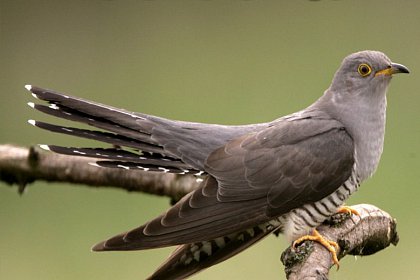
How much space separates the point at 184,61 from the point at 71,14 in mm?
889

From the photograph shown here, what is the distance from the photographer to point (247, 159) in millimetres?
4027

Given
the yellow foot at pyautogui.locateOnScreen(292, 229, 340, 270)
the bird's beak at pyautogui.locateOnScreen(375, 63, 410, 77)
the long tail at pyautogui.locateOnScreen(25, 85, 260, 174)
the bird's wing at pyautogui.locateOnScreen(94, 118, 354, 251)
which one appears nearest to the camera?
the yellow foot at pyautogui.locateOnScreen(292, 229, 340, 270)

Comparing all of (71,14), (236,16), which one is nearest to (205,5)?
(236,16)

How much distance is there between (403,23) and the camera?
7.67 meters

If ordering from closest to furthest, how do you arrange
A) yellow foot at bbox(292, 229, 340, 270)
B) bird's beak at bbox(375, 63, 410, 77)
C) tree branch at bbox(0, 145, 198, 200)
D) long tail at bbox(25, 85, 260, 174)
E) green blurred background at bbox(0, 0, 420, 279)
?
yellow foot at bbox(292, 229, 340, 270) < long tail at bbox(25, 85, 260, 174) < bird's beak at bbox(375, 63, 410, 77) < tree branch at bbox(0, 145, 198, 200) < green blurred background at bbox(0, 0, 420, 279)

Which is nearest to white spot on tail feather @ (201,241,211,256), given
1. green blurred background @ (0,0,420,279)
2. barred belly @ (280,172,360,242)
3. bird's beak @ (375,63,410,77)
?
barred belly @ (280,172,360,242)

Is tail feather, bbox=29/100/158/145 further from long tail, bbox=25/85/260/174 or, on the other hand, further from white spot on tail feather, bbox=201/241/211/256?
white spot on tail feather, bbox=201/241/211/256

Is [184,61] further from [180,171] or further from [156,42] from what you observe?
[180,171]

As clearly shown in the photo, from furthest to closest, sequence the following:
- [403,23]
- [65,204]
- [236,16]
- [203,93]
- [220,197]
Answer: [236,16] → [403,23] → [203,93] → [65,204] → [220,197]

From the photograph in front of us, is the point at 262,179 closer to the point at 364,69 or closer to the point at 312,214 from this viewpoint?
the point at 312,214

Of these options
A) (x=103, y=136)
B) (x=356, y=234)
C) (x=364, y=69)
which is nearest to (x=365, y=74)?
(x=364, y=69)

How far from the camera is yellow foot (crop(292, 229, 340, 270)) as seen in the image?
12.1 feet

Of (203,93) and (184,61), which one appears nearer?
(203,93)

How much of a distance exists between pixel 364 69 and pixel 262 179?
0.58 metres
